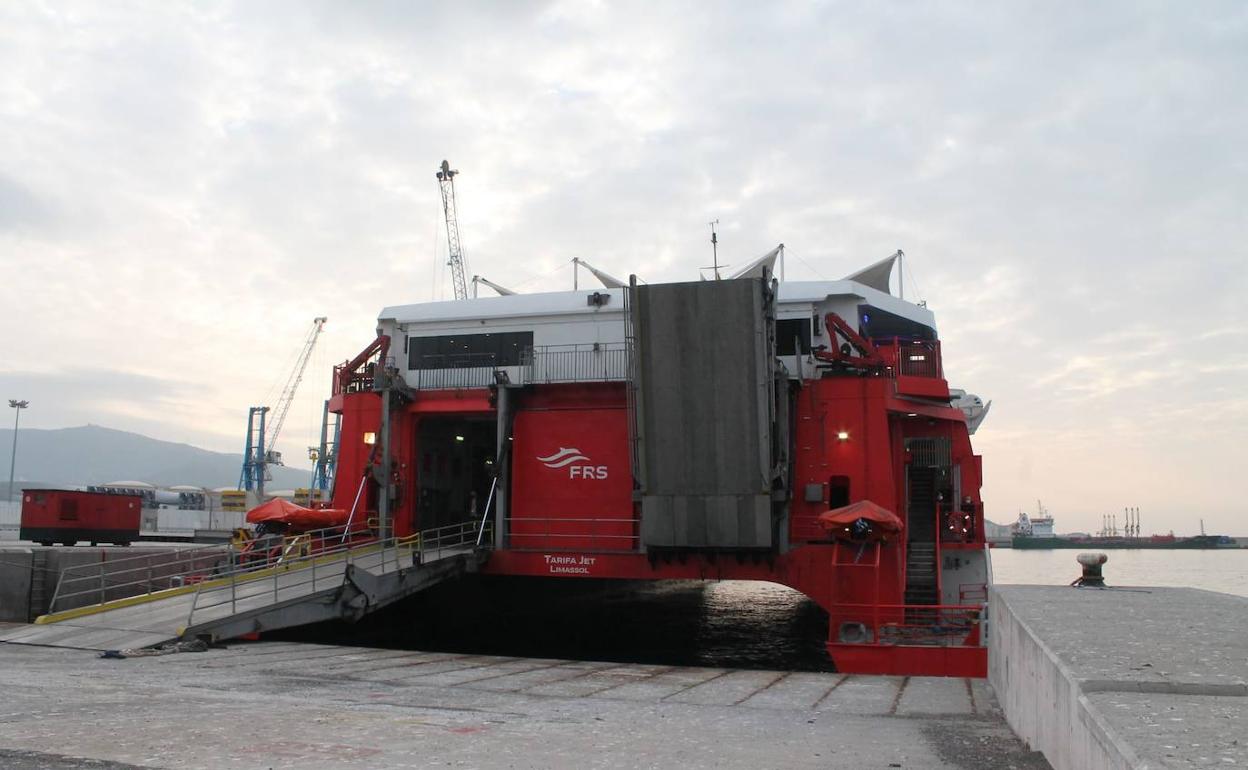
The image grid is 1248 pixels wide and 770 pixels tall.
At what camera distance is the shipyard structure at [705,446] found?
2005cm

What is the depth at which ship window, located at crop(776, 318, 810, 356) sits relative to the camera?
79.1 feet

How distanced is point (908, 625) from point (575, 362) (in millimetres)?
11481

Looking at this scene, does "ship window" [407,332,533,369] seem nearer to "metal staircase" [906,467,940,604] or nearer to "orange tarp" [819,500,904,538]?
"orange tarp" [819,500,904,538]

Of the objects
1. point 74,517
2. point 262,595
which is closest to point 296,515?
point 262,595

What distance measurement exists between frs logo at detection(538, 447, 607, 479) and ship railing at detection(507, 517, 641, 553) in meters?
1.11

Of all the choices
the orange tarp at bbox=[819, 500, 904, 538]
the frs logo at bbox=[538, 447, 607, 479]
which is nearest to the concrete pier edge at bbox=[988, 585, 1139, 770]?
the orange tarp at bbox=[819, 500, 904, 538]

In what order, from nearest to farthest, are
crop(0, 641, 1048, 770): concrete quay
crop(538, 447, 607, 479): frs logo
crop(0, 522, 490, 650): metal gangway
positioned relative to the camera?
crop(0, 641, 1048, 770): concrete quay < crop(0, 522, 490, 650): metal gangway < crop(538, 447, 607, 479): frs logo

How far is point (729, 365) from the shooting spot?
20.1 metres

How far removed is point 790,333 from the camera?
24.2 metres

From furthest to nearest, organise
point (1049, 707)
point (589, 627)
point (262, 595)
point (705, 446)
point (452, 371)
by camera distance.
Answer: point (589, 627) → point (452, 371) → point (705, 446) → point (262, 595) → point (1049, 707)

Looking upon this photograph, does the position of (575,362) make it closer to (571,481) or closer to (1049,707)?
(571,481)

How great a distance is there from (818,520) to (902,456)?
11.6 ft

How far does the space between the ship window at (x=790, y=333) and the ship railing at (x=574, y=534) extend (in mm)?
5961

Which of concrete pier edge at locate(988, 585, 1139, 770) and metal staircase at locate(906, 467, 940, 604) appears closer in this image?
concrete pier edge at locate(988, 585, 1139, 770)
